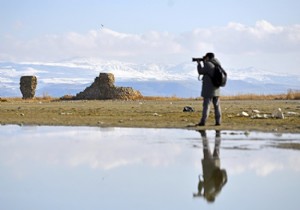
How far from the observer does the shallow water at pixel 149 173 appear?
7281 mm

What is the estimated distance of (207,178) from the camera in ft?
29.3

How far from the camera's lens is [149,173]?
931 centimetres

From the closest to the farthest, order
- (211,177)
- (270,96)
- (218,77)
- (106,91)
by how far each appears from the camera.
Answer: (211,177) → (218,77) → (270,96) → (106,91)

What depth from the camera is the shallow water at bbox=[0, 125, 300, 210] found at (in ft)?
23.9

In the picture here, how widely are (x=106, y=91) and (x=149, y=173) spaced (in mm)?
48087

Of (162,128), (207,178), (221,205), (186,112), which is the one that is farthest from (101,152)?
(186,112)

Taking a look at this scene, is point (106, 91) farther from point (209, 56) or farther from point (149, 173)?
point (149, 173)

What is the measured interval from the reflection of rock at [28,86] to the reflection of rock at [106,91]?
6831 mm

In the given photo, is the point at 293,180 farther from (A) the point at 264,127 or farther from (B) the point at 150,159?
(A) the point at 264,127

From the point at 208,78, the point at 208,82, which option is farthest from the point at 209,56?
the point at 208,82

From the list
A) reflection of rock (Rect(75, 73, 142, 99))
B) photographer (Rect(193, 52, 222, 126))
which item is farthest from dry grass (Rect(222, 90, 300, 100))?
photographer (Rect(193, 52, 222, 126))

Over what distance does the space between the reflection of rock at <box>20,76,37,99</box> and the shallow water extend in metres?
48.1

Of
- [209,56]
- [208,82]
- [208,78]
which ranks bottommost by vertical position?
[208,82]

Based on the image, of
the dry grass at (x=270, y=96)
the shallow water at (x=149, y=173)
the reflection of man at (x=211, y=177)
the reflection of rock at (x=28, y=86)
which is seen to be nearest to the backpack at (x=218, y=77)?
the shallow water at (x=149, y=173)
